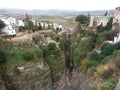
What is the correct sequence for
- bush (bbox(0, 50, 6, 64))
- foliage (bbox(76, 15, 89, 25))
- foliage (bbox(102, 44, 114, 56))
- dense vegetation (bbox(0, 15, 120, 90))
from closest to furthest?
dense vegetation (bbox(0, 15, 120, 90))
foliage (bbox(102, 44, 114, 56))
bush (bbox(0, 50, 6, 64))
foliage (bbox(76, 15, 89, 25))

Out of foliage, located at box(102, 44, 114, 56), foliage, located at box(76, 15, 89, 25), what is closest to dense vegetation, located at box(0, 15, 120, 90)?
foliage, located at box(102, 44, 114, 56)

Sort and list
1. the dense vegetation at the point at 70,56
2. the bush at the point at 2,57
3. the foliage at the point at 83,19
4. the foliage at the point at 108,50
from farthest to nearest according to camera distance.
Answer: the foliage at the point at 83,19, the bush at the point at 2,57, the foliage at the point at 108,50, the dense vegetation at the point at 70,56

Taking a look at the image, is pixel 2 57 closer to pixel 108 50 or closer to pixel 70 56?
pixel 108 50

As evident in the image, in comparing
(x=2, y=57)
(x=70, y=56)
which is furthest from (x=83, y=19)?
(x=2, y=57)

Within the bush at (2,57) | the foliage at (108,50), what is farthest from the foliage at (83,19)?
the bush at (2,57)

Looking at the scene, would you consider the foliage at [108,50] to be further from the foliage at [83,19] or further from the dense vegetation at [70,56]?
the foliage at [83,19]

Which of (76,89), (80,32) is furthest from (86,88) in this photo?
(80,32)

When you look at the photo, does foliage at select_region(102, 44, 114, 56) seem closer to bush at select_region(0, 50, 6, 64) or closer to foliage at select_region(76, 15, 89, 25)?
bush at select_region(0, 50, 6, 64)

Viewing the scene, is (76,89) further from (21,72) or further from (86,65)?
(21,72)

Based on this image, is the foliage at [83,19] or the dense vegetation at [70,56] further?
the foliage at [83,19]

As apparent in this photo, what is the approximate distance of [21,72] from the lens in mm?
22109

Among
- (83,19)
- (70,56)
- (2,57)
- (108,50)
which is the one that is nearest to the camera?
(108,50)

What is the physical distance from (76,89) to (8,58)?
31.6 ft

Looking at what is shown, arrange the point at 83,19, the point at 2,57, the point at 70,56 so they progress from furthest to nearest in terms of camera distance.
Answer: the point at 83,19 → the point at 70,56 → the point at 2,57
